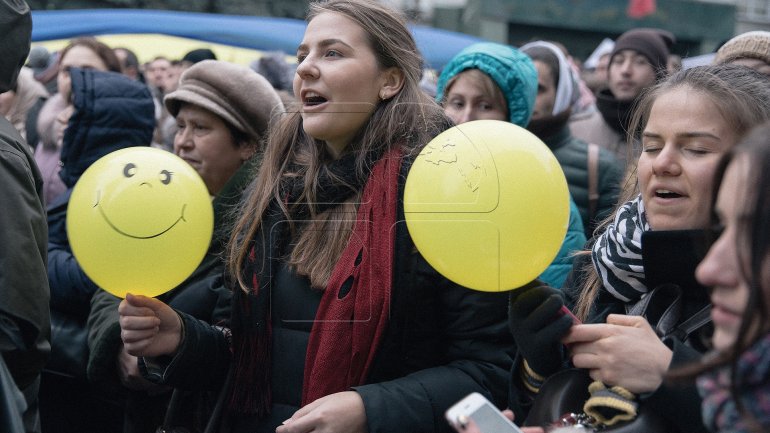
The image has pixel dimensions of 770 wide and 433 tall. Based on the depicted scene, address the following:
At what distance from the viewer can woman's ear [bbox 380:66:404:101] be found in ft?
8.63

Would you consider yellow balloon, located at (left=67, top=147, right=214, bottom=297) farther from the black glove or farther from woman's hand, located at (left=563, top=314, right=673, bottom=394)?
woman's hand, located at (left=563, top=314, right=673, bottom=394)

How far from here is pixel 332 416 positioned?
2.22 meters

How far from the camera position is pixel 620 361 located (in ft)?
5.95

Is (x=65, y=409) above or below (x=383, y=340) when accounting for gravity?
below

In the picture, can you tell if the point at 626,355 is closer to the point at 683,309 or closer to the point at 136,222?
the point at 683,309

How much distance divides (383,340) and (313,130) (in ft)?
2.02

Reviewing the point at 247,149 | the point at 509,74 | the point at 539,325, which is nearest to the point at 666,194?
the point at 539,325

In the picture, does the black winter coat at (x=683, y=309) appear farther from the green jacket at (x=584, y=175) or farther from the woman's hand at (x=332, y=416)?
the green jacket at (x=584, y=175)

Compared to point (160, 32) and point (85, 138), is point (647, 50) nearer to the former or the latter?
point (85, 138)

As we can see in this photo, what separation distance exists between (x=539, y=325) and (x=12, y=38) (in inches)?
71.0

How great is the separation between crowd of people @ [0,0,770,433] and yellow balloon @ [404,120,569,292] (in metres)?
0.10

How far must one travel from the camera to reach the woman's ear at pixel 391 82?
8.63 ft

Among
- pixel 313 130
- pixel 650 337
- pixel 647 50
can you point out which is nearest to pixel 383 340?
pixel 313 130

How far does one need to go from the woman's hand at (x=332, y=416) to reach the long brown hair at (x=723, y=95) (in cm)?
62
